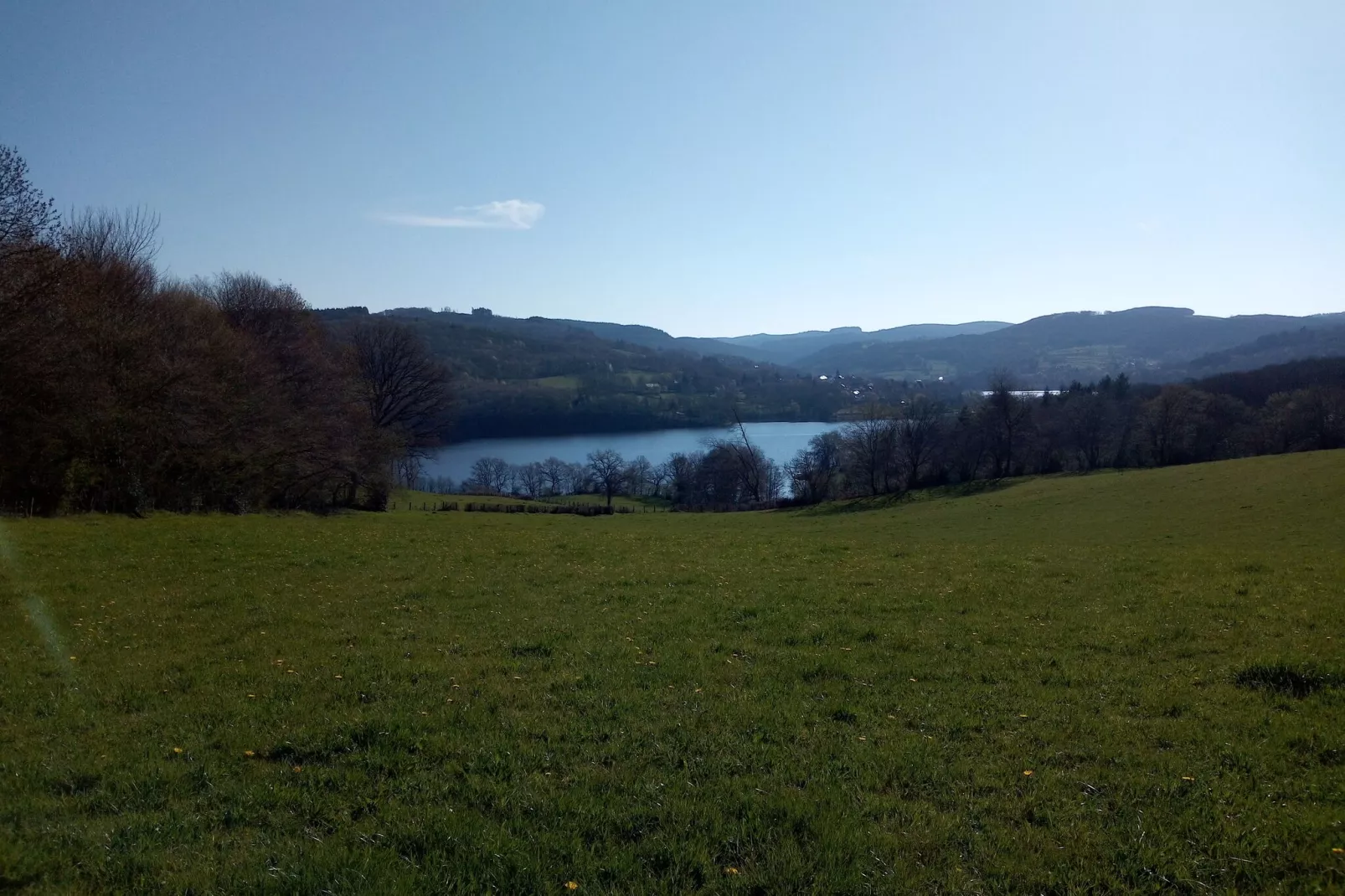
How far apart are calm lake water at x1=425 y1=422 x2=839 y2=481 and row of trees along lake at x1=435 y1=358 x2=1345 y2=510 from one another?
3236 centimetres

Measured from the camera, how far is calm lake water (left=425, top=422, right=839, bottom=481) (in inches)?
4429

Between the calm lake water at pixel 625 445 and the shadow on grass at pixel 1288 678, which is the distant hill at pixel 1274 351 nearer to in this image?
the calm lake water at pixel 625 445

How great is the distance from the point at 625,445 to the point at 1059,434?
71484mm

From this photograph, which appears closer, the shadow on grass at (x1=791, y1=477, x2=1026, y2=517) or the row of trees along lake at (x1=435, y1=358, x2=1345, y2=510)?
the shadow on grass at (x1=791, y1=477, x2=1026, y2=517)

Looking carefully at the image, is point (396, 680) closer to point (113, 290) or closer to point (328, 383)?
point (113, 290)

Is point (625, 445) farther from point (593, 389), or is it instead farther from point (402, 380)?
point (402, 380)

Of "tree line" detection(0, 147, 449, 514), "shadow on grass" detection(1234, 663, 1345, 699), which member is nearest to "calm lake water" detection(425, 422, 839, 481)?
"tree line" detection(0, 147, 449, 514)

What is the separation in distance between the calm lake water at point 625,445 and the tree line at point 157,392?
2255 inches

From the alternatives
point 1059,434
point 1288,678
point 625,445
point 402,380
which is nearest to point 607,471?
point 402,380

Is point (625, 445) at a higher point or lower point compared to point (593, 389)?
lower

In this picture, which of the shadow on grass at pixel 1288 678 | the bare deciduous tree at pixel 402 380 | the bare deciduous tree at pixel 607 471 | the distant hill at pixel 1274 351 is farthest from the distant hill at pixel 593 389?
the shadow on grass at pixel 1288 678

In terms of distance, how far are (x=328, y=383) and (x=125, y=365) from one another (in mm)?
16014

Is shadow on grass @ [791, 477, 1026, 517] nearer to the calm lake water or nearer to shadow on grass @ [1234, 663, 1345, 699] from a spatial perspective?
the calm lake water

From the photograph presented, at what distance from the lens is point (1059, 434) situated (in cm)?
7444
